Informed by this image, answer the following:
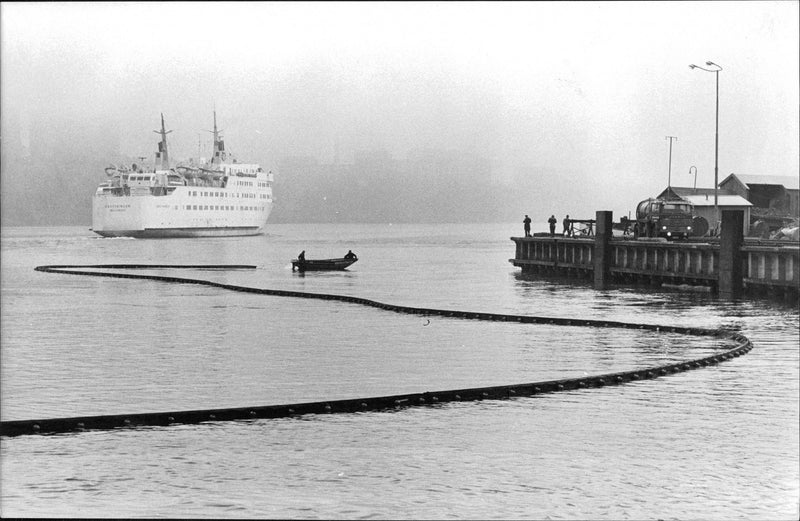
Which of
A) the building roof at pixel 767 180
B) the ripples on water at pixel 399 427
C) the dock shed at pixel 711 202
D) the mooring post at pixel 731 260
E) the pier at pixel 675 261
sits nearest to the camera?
the ripples on water at pixel 399 427

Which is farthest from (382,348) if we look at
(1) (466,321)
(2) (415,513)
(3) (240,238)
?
(3) (240,238)

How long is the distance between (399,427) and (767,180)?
65596 millimetres

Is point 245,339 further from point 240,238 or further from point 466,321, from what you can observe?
point 240,238

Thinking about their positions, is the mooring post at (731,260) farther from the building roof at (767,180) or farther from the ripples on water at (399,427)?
the building roof at (767,180)

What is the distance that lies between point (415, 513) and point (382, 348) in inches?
519

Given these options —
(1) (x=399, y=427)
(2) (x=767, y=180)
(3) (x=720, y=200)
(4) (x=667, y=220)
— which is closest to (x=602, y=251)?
(4) (x=667, y=220)

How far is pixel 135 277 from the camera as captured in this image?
51.2 m

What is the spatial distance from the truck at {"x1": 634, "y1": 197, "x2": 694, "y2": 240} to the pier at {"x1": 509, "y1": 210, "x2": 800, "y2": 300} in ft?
10.2

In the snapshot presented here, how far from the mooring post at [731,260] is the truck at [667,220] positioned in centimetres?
1606

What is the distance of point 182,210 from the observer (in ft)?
417

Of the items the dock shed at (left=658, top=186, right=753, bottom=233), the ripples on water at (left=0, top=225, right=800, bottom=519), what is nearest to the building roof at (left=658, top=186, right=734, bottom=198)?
the dock shed at (left=658, top=186, right=753, bottom=233)

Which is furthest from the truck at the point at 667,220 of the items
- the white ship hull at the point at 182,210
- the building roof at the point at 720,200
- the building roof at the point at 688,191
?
the white ship hull at the point at 182,210

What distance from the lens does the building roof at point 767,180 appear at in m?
72.3

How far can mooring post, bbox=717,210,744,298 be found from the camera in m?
37.2
